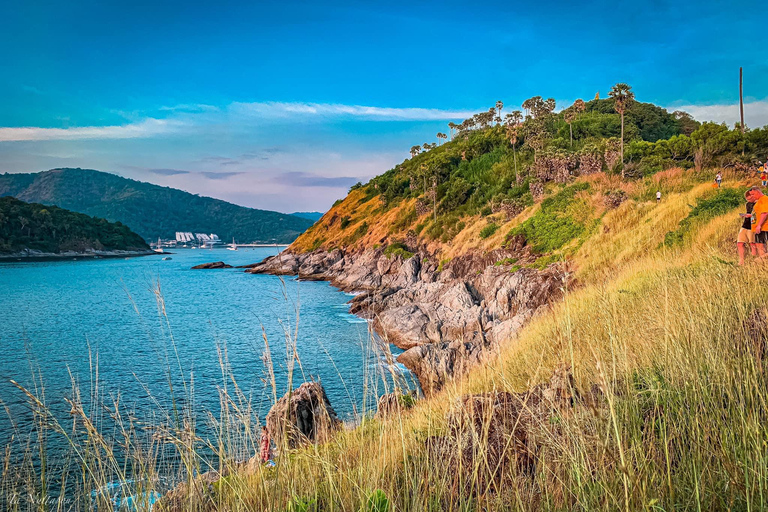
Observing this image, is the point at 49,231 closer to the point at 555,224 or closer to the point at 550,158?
the point at 550,158

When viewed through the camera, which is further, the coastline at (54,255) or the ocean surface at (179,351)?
the coastline at (54,255)

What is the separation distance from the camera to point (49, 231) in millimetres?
134000

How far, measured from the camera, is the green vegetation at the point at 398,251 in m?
50.5

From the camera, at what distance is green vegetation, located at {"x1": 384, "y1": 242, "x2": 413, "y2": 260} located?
50.5 metres

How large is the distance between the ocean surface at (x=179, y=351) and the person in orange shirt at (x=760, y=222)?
7.31 m

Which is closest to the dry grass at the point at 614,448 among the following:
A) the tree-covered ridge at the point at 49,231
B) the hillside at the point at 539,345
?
the hillside at the point at 539,345

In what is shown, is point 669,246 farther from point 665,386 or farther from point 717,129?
point 717,129

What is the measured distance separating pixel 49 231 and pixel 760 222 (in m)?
162

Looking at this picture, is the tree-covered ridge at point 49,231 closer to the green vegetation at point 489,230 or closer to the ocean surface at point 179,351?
the ocean surface at point 179,351

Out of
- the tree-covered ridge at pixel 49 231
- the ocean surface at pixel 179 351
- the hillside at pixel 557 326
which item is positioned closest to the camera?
the hillside at pixel 557 326

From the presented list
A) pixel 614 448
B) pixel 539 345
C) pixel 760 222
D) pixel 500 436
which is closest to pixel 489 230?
pixel 760 222

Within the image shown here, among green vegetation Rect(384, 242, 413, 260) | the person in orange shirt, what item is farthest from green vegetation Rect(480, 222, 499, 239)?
the person in orange shirt

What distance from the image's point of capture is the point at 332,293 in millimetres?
48812

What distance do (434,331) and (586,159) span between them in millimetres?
22848
